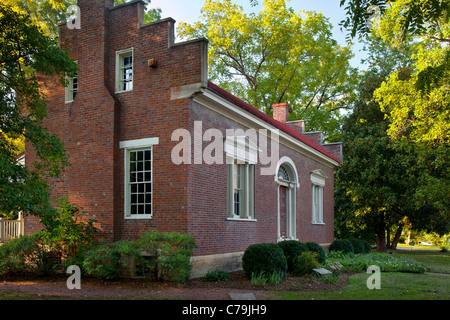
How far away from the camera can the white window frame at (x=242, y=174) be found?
14.4 metres

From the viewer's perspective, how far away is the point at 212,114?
44.4ft

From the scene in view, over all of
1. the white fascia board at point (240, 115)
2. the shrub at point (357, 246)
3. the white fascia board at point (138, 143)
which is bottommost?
the shrub at point (357, 246)

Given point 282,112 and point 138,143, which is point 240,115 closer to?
point 138,143

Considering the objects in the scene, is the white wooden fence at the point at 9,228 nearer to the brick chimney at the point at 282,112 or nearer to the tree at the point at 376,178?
the brick chimney at the point at 282,112

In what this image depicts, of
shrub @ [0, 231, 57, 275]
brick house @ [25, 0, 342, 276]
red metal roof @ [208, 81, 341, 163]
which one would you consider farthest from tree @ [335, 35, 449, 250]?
shrub @ [0, 231, 57, 275]

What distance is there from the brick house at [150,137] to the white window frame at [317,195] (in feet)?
25.5

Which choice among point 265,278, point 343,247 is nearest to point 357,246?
point 343,247

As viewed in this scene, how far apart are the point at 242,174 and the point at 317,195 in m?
9.50

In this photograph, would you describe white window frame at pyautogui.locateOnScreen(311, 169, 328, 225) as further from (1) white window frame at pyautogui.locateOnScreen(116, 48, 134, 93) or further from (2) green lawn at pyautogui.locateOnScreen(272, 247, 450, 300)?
(1) white window frame at pyautogui.locateOnScreen(116, 48, 134, 93)

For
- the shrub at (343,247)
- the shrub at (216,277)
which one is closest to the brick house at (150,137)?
the shrub at (216,277)

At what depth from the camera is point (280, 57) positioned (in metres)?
37.4

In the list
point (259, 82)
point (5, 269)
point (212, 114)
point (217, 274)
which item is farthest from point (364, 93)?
point (5, 269)

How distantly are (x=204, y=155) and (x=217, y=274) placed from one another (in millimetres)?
3444

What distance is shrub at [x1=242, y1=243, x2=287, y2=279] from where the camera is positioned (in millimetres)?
12055
